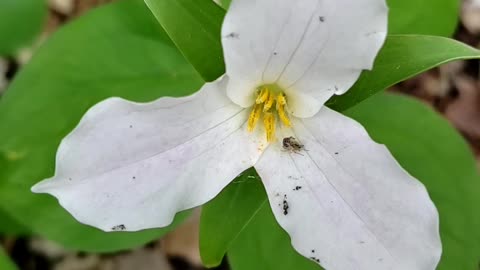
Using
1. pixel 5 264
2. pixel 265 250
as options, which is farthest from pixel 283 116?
pixel 5 264

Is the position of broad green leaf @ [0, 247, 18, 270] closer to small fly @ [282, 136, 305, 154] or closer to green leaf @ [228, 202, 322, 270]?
green leaf @ [228, 202, 322, 270]

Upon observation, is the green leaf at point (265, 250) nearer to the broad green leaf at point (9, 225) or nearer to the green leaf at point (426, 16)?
the green leaf at point (426, 16)

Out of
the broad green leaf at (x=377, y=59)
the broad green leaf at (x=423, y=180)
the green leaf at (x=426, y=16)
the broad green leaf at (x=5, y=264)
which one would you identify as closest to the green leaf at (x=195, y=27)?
the broad green leaf at (x=377, y=59)

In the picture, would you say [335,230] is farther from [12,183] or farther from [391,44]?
[12,183]

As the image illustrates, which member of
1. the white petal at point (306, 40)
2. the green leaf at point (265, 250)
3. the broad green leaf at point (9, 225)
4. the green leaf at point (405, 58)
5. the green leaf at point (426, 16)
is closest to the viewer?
the white petal at point (306, 40)

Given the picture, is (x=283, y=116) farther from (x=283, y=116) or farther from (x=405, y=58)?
(x=405, y=58)

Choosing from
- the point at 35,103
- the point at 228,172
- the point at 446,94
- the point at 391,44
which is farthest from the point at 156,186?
the point at 446,94
